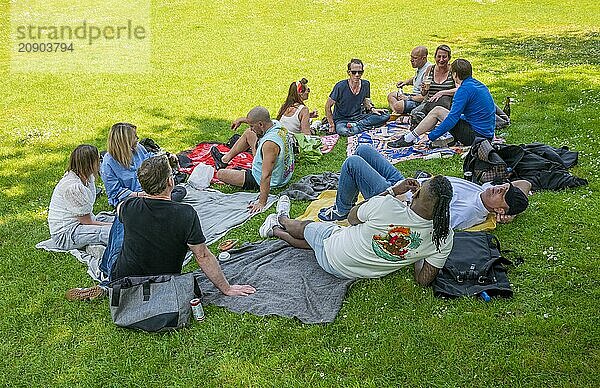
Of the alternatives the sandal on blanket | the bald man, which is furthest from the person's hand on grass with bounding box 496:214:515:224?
the bald man

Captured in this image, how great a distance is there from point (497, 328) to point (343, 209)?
2741mm

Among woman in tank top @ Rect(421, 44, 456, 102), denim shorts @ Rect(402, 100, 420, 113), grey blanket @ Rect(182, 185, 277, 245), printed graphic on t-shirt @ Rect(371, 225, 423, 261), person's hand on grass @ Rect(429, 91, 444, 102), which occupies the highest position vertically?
woman in tank top @ Rect(421, 44, 456, 102)

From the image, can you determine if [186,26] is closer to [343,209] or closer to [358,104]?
[358,104]

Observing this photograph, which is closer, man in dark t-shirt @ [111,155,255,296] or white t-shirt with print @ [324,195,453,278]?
man in dark t-shirt @ [111,155,255,296]

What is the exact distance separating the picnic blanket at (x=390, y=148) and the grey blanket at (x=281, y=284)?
3.35m

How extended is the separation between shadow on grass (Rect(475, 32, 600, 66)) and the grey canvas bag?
14.0 meters

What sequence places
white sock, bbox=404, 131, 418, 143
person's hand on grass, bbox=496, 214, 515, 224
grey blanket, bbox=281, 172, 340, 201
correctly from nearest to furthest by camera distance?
1. person's hand on grass, bbox=496, 214, 515, 224
2. grey blanket, bbox=281, 172, 340, 201
3. white sock, bbox=404, 131, 418, 143

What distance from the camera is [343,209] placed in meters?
7.53

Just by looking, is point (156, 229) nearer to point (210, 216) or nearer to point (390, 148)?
point (210, 216)

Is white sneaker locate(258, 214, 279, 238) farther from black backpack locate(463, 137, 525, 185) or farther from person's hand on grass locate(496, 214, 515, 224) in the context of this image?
black backpack locate(463, 137, 525, 185)

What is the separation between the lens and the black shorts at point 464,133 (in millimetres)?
10047

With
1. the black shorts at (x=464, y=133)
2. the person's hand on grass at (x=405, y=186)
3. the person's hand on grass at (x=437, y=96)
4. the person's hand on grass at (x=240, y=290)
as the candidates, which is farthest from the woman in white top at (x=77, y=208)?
the person's hand on grass at (x=437, y=96)

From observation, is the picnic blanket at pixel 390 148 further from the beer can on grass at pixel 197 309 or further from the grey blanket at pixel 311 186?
the beer can on grass at pixel 197 309

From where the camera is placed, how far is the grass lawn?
16.4ft
